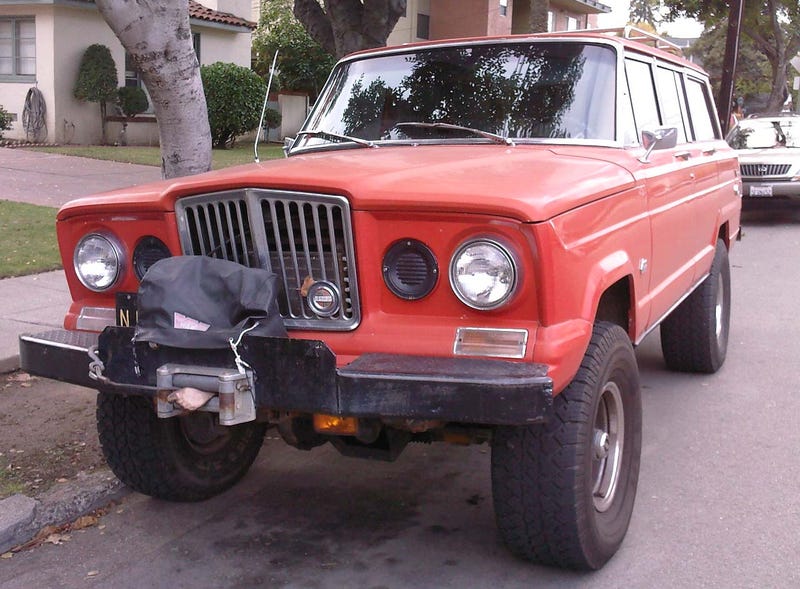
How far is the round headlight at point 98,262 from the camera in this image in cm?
373

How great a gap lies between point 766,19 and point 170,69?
29.5m

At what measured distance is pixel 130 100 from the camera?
21.4 m

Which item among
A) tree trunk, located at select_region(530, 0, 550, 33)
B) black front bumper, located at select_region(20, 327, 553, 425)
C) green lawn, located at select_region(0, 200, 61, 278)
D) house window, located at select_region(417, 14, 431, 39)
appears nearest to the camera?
black front bumper, located at select_region(20, 327, 553, 425)

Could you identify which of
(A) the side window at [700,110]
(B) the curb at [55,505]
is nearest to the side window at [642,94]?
(A) the side window at [700,110]

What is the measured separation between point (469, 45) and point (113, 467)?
2.71 meters

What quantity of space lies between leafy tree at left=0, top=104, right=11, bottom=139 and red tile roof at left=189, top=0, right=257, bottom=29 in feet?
16.0

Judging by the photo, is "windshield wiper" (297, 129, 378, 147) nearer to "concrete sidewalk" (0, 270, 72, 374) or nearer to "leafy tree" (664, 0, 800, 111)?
"concrete sidewalk" (0, 270, 72, 374)

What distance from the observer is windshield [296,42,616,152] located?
4.44 m

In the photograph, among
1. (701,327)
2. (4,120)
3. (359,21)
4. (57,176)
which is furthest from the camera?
(4,120)

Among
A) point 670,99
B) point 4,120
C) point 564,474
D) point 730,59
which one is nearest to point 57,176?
point 4,120

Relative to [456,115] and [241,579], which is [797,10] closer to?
[456,115]

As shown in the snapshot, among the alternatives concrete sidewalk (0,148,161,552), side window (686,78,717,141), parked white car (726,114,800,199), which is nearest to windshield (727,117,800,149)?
parked white car (726,114,800,199)

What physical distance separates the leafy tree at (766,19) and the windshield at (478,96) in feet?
81.9

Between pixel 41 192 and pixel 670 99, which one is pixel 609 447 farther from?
pixel 41 192
